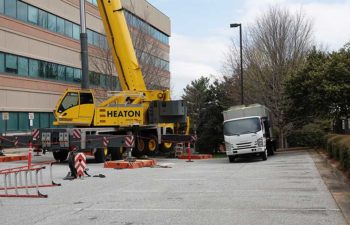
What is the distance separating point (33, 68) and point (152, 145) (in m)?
20.3

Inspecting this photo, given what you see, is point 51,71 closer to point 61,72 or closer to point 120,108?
point 61,72

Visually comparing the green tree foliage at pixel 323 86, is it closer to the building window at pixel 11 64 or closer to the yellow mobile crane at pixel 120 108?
the yellow mobile crane at pixel 120 108

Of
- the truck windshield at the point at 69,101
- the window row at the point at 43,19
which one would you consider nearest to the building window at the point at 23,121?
the window row at the point at 43,19

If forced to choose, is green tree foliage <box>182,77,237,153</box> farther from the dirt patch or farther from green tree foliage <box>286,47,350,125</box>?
the dirt patch

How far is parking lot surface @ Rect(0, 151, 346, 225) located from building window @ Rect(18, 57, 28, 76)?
2875cm

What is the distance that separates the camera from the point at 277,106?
3841 cm

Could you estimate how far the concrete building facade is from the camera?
40.6 meters

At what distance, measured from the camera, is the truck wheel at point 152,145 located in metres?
28.0

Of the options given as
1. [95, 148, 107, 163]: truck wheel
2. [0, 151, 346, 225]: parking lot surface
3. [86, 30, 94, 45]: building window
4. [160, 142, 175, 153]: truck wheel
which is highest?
[86, 30, 94, 45]: building window

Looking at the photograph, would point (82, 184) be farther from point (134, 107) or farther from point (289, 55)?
point (289, 55)

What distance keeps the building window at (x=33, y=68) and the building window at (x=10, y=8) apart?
4.45 metres

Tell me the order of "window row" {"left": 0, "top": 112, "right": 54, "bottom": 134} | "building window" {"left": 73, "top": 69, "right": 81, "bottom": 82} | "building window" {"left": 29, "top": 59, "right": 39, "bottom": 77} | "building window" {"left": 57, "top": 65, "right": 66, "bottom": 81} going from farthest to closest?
1. "building window" {"left": 73, "top": 69, "right": 81, "bottom": 82}
2. "building window" {"left": 57, "top": 65, "right": 66, "bottom": 81}
3. "building window" {"left": 29, "top": 59, "right": 39, "bottom": 77}
4. "window row" {"left": 0, "top": 112, "right": 54, "bottom": 134}

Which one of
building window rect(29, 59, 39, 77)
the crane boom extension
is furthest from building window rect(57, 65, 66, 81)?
the crane boom extension

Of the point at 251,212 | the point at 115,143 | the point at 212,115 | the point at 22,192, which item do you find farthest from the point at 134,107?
the point at 212,115
